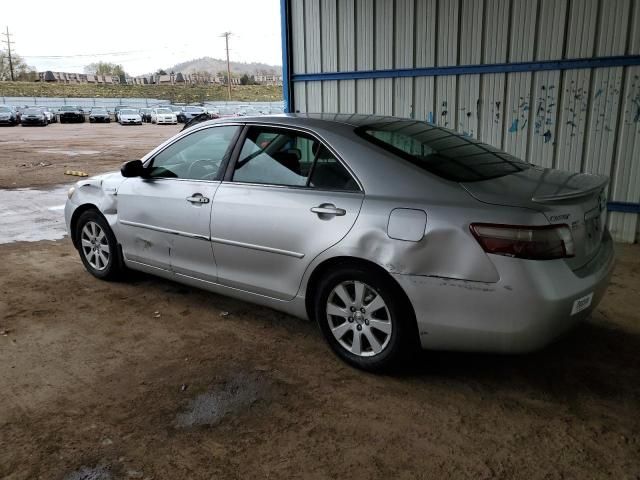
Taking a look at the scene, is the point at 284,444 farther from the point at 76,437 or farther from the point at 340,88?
the point at 340,88

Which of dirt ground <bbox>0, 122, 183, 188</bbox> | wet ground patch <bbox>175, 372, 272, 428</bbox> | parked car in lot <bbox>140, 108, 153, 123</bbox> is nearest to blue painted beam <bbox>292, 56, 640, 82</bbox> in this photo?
wet ground patch <bbox>175, 372, 272, 428</bbox>

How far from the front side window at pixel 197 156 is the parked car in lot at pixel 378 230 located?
0.01 meters

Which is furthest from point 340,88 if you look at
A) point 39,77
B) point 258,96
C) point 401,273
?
point 39,77

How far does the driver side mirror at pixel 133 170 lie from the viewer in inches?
179

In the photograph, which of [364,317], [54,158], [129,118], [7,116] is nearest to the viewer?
[364,317]

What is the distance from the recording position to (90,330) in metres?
4.19

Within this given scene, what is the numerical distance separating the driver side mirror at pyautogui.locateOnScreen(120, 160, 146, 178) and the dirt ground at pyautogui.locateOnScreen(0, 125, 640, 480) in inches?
44.3

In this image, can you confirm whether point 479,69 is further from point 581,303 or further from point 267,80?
point 267,80

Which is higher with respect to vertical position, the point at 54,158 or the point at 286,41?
the point at 286,41

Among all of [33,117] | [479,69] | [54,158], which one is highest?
[479,69]

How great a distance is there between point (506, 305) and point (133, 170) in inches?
127

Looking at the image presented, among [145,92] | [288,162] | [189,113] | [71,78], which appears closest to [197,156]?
[288,162]

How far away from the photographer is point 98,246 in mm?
5160

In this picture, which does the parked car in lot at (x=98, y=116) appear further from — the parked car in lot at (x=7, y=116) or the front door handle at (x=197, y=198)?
the front door handle at (x=197, y=198)
